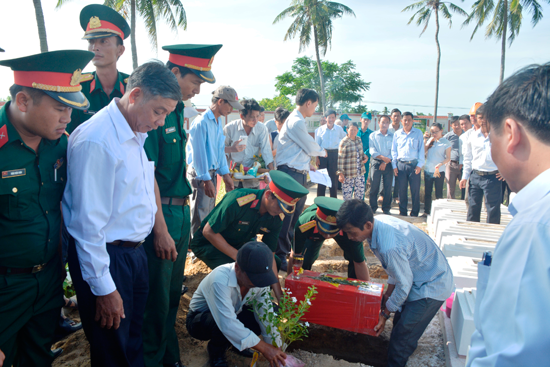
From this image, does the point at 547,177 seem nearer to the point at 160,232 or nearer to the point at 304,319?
the point at 160,232

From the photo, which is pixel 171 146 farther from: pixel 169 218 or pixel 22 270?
pixel 22 270

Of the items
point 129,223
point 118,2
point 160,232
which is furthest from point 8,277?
point 118,2

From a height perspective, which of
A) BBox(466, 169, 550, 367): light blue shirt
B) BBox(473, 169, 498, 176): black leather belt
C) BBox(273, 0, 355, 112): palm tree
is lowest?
BBox(473, 169, 498, 176): black leather belt

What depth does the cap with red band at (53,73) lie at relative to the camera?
1.54 m

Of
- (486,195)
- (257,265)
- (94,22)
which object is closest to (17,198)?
(257,265)

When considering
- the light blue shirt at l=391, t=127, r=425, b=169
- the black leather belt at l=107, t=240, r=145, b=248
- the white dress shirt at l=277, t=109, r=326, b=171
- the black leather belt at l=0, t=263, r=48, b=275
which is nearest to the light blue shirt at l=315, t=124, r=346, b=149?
the light blue shirt at l=391, t=127, r=425, b=169

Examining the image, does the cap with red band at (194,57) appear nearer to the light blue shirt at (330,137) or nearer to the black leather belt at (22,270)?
the black leather belt at (22,270)

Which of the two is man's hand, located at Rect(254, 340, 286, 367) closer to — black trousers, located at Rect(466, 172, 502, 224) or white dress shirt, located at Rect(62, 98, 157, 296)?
white dress shirt, located at Rect(62, 98, 157, 296)

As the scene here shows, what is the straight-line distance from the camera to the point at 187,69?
249cm

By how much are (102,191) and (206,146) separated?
7.47 ft

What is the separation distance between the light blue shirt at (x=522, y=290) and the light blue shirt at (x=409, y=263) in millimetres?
1870

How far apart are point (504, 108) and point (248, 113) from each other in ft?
13.4

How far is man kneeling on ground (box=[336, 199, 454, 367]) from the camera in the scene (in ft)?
9.12

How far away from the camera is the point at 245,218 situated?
309 cm
